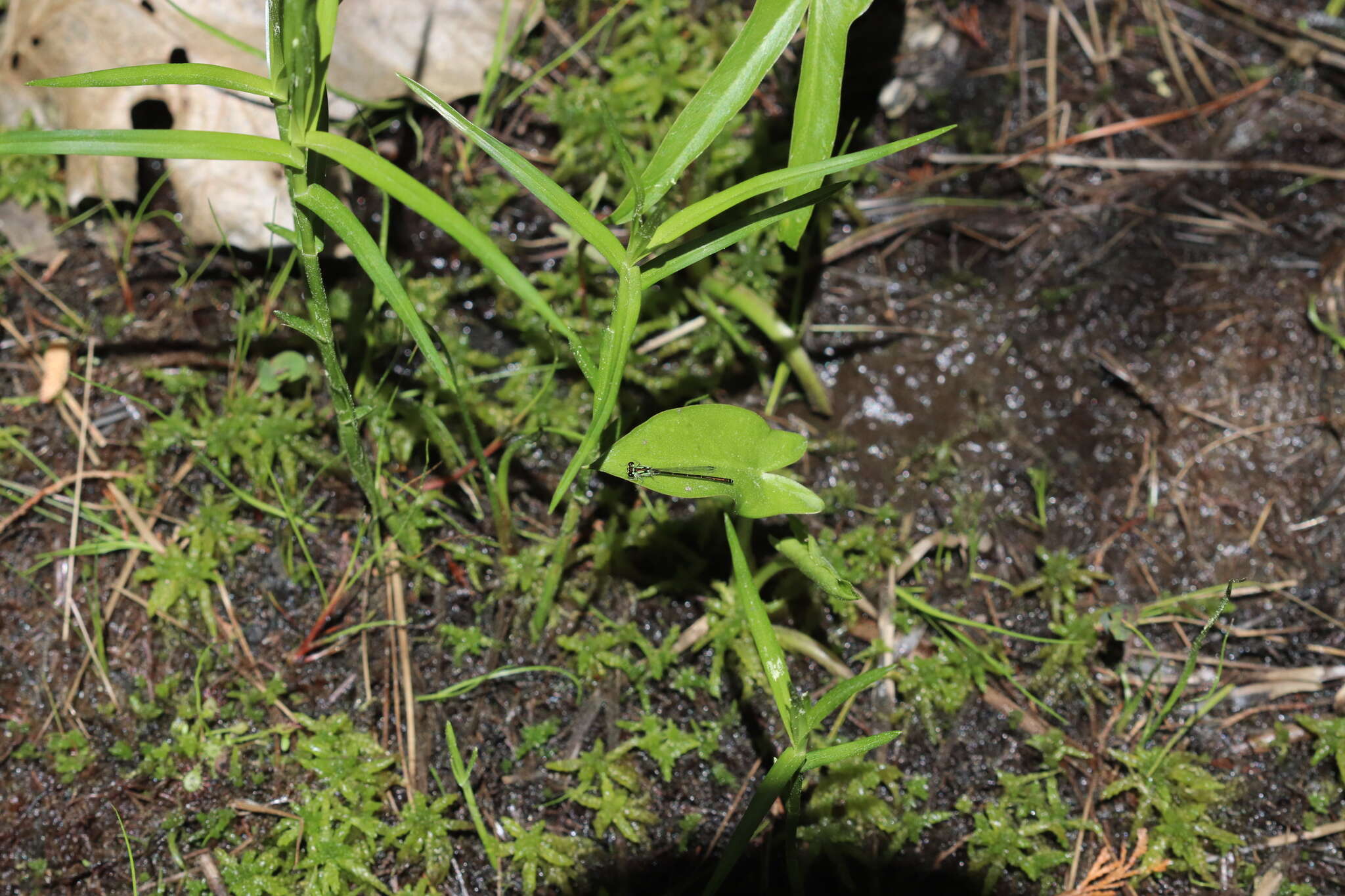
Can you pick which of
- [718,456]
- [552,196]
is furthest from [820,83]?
[718,456]

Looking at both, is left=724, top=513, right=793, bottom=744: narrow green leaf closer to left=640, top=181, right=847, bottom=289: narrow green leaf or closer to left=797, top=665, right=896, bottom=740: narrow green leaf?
left=797, top=665, right=896, bottom=740: narrow green leaf

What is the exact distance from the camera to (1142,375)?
2928 mm

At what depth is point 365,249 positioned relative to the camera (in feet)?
5.21

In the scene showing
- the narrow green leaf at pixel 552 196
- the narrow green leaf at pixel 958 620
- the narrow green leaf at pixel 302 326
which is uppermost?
the narrow green leaf at pixel 552 196

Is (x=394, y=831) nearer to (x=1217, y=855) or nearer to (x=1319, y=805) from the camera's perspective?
(x=1217, y=855)

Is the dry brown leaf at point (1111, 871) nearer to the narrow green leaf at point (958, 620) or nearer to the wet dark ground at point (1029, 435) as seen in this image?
the wet dark ground at point (1029, 435)

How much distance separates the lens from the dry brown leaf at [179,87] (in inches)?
104

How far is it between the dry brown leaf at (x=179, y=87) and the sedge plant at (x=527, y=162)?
3.54 ft

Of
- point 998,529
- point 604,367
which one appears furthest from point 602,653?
point 998,529

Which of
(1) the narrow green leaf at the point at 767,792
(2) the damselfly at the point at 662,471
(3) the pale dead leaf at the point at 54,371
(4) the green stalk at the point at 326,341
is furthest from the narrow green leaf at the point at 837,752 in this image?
(3) the pale dead leaf at the point at 54,371

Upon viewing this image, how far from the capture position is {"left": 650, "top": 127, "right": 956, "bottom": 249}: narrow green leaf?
5.07 ft

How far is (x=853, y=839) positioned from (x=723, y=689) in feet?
1.66

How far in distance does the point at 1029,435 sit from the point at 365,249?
2160 mm

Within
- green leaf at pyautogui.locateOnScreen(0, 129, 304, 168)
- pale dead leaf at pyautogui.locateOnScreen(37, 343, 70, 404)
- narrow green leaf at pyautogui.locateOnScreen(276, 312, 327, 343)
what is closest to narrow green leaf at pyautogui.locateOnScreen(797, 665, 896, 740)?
narrow green leaf at pyautogui.locateOnScreen(276, 312, 327, 343)
